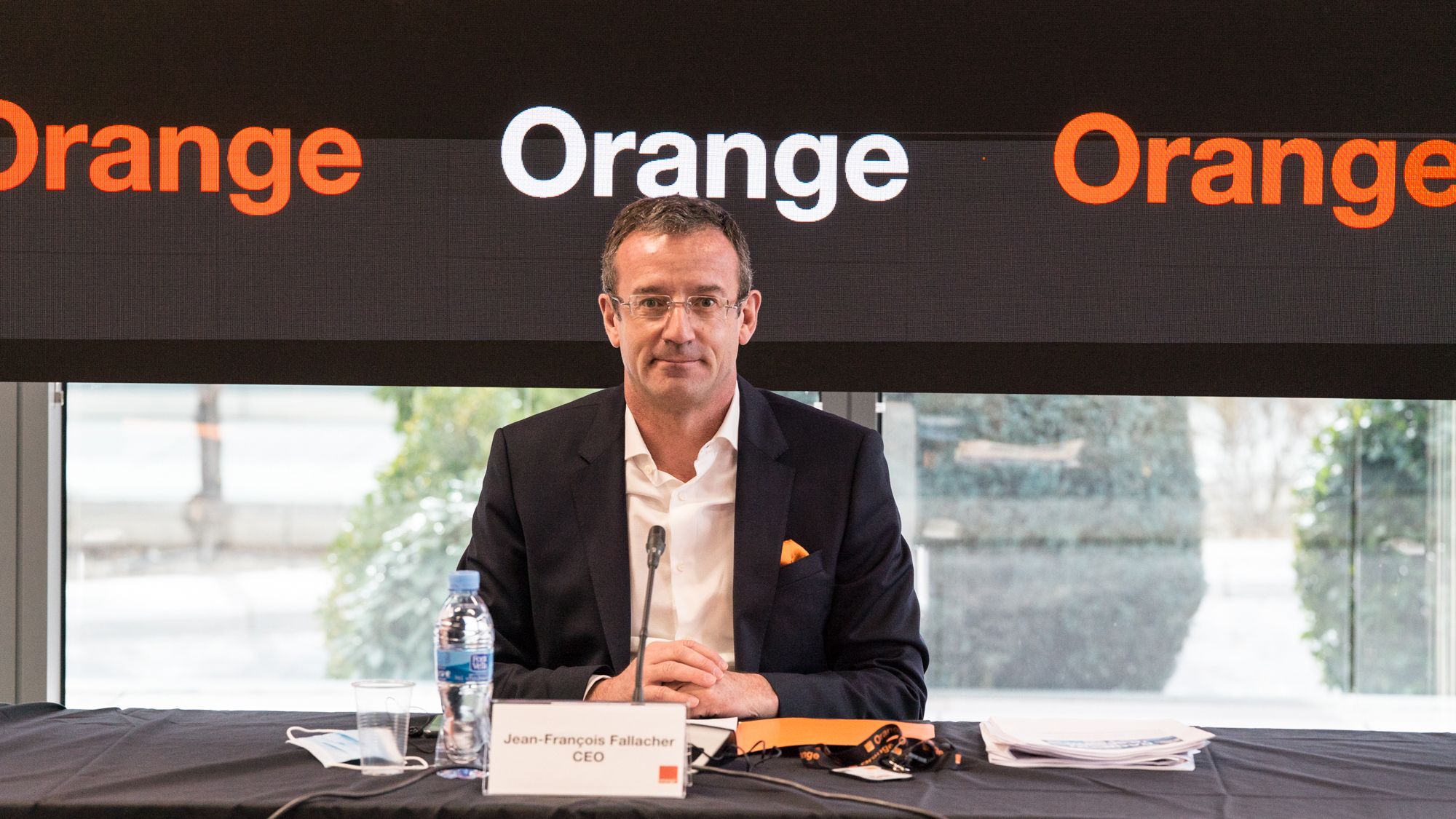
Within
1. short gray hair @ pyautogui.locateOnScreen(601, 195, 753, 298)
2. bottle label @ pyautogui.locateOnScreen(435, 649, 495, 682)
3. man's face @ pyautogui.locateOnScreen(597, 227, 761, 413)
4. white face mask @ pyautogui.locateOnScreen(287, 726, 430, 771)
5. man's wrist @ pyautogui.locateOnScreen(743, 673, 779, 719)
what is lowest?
white face mask @ pyautogui.locateOnScreen(287, 726, 430, 771)

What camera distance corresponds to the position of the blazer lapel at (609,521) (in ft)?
7.22

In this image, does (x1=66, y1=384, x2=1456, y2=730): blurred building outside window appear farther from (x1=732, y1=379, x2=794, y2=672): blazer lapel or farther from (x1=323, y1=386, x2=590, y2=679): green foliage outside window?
(x1=732, y1=379, x2=794, y2=672): blazer lapel

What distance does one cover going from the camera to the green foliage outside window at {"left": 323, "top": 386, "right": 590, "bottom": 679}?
3.74 meters

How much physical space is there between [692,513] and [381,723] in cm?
77

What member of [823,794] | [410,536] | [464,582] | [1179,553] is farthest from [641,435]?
[1179,553]

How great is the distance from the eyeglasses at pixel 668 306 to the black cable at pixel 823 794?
2.72 feet

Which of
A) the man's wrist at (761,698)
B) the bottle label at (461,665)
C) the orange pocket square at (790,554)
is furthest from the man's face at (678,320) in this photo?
the bottle label at (461,665)

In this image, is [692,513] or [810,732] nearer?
[810,732]

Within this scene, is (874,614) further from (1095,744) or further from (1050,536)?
(1050,536)

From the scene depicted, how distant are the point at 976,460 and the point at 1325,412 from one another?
989 millimetres

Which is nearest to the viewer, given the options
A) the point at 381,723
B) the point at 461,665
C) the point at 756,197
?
the point at 381,723

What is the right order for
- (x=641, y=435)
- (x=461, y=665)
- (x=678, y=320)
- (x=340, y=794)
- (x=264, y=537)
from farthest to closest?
(x=264, y=537) < (x=641, y=435) < (x=678, y=320) < (x=461, y=665) < (x=340, y=794)

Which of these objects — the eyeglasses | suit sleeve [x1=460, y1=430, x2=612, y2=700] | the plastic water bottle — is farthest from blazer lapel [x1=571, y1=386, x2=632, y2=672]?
the plastic water bottle

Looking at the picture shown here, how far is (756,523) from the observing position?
7.38 ft
